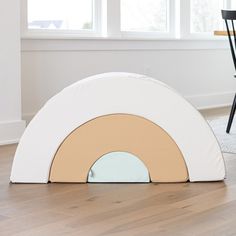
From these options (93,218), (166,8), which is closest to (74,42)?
(166,8)

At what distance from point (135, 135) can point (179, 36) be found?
3014 mm

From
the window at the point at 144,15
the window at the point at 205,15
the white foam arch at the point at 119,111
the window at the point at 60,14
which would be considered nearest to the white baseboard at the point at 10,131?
the window at the point at 60,14

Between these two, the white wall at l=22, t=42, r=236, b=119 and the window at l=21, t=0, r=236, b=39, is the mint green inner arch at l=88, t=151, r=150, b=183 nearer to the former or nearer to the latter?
the white wall at l=22, t=42, r=236, b=119

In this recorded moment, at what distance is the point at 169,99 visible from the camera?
2.49 meters

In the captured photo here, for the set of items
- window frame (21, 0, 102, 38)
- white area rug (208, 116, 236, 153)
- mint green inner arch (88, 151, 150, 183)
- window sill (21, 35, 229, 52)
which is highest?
window frame (21, 0, 102, 38)

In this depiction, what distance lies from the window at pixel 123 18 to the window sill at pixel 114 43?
0.20 feet

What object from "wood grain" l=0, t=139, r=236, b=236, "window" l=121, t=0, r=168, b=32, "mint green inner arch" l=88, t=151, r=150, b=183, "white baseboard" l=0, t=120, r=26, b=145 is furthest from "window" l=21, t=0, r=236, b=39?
"wood grain" l=0, t=139, r=236, b=236

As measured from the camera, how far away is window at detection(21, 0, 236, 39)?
419cm

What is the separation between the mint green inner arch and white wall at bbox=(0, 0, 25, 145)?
1.22 m

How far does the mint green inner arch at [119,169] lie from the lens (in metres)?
2.51

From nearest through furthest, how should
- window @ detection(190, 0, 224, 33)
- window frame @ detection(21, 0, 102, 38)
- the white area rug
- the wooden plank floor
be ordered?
the wooden plank floor → the white area rug → window frame @ detection(21, 0, 102, 38) → window @ detection(190, 0, 224, 33)

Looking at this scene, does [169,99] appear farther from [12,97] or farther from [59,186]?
[12,97]

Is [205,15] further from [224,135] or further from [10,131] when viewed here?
[10,131]

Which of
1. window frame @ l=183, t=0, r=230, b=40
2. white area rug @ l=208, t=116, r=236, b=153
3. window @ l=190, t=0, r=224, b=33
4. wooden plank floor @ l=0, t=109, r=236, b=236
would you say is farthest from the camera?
window @ l=190, t=0, r=224, b=33
